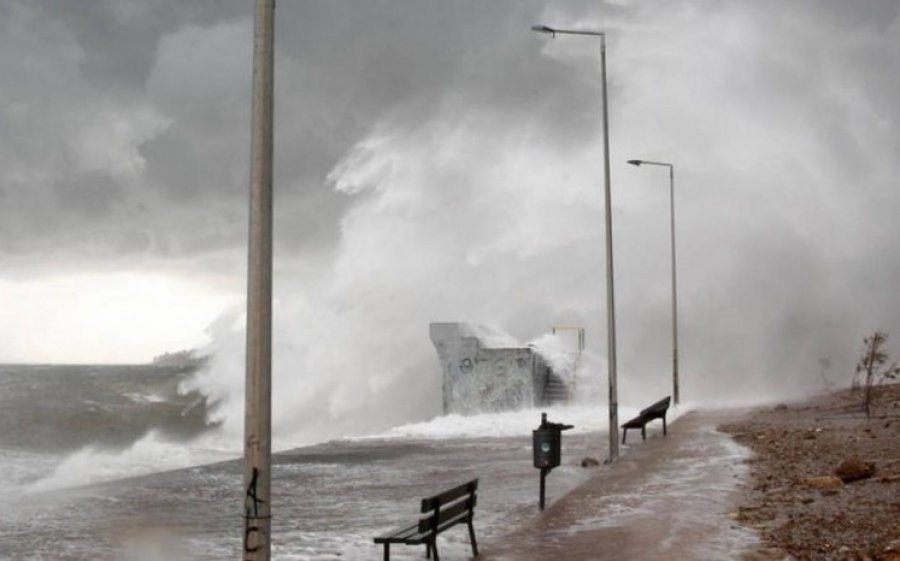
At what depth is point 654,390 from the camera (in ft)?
167

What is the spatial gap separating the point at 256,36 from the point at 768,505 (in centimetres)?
826

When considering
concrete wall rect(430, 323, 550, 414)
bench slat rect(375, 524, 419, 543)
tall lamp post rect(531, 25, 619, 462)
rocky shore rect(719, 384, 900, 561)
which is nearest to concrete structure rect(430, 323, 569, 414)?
concrete wall rect(430, 323, 550, 414)

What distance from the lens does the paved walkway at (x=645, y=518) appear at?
969 centimetres

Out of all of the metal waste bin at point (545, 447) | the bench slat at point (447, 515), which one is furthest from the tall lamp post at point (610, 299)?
the bench slat at point (447, 515)

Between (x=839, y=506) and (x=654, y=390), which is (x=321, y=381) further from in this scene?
(x=839, y=506)

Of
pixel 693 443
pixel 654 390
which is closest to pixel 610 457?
pixel 693 443

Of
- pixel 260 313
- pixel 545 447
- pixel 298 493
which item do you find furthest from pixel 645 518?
pixel 298 493

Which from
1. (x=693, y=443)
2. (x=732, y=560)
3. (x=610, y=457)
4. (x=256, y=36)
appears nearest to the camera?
(x=256, y=36)

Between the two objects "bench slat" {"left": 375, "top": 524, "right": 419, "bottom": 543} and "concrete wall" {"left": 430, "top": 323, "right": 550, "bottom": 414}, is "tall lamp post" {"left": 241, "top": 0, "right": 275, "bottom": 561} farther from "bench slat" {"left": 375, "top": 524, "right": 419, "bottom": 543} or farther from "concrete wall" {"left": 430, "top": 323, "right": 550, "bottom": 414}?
"concrete wall" {"left": 430, "top": 323, "right": 550, "bottom": 414}

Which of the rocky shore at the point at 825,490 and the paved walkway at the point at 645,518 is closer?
the rocky shore at the point at 825,490

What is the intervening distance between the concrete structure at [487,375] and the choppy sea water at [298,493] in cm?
237

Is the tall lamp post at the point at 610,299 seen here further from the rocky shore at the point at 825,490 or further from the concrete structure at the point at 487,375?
the concrete structure at the point at 487,375

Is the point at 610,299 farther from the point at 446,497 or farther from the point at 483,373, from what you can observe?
the point at 483,373

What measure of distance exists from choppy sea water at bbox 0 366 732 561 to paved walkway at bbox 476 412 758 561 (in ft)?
1.80
